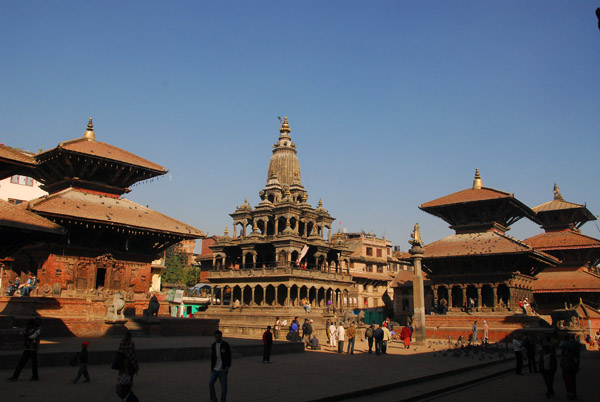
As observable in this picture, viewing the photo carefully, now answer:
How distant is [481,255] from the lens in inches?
1645

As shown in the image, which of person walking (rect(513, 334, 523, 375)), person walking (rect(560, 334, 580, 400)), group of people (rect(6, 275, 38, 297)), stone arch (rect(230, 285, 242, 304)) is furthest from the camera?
stone arch (rect(230, 285, 242, 304))

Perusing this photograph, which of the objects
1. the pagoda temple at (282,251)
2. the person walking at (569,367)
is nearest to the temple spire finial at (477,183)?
the pagoda temple at (282,251)

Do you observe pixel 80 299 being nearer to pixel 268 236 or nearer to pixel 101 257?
pixel 101 257

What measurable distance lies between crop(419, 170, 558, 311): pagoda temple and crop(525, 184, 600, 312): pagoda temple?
379cm

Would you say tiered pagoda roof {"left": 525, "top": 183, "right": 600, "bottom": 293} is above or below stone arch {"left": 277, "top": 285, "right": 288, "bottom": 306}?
above

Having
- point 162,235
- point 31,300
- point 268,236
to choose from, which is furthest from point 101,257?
point 268,236

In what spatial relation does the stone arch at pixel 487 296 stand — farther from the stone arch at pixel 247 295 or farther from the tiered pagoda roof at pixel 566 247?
Result: the stone arch at pixel 247 295

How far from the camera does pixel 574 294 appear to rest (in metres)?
49.2

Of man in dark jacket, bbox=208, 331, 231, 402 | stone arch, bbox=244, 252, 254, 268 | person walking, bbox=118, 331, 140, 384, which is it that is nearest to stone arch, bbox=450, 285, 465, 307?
stone arch, bbox=244, 252, 254, 268

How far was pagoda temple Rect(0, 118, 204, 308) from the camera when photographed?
29.0 meters

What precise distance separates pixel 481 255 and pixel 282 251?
19957mm

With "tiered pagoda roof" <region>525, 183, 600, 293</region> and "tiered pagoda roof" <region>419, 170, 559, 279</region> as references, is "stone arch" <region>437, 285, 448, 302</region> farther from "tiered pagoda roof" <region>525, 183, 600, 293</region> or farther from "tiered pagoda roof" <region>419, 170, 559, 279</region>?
"tiered pagoda roof" <region>525, 183, 600, 293</region>

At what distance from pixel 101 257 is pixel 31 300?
6403 mm

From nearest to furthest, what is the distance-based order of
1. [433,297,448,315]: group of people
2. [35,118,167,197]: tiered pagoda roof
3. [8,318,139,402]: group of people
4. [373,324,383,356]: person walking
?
[8,318,139,402]: group of people, [373,324,383,356]: person walking, [35,118,167,197]: tiered pagoda roof, [433,297,448,315]: group of people
